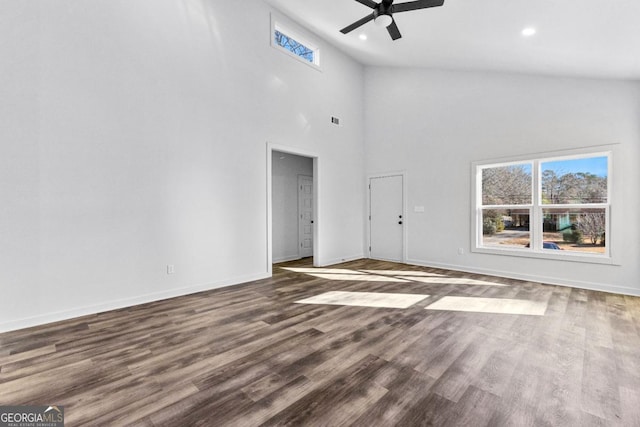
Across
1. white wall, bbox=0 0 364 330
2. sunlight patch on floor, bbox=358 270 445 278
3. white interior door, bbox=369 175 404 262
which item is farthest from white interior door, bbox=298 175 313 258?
sunlight patch on floor, bbox=358 270 445 278

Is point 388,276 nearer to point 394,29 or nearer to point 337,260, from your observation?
point 337,260

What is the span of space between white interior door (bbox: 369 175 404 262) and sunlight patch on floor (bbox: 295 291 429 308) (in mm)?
2650

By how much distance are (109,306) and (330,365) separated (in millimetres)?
2829

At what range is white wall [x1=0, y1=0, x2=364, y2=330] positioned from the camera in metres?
2.88

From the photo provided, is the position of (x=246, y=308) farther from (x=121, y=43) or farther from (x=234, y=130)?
(x=121, y=43)

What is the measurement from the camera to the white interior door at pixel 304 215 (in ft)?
24.0

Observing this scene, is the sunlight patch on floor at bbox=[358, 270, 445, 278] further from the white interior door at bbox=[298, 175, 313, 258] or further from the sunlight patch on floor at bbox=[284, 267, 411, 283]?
the white interior door at bbox=[298, 175, 313, 258]

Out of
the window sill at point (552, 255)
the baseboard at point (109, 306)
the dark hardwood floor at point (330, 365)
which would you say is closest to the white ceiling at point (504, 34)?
the window sill at point (552, 255)

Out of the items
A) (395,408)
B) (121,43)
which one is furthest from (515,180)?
(121,43)

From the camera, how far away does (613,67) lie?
3.65 meters

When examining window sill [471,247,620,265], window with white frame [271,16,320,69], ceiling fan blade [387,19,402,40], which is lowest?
window sill [471,247,620,265]

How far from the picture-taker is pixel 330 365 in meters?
2.14

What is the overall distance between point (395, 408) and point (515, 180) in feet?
15.9

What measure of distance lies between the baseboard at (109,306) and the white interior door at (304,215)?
2.84 m
